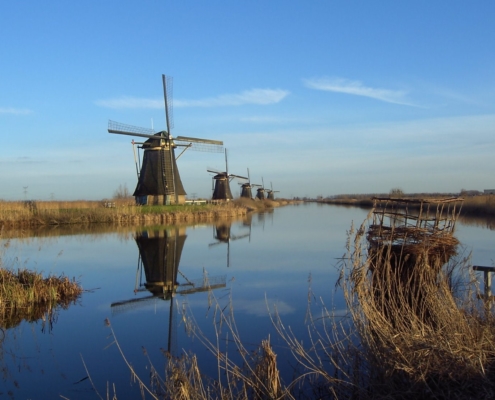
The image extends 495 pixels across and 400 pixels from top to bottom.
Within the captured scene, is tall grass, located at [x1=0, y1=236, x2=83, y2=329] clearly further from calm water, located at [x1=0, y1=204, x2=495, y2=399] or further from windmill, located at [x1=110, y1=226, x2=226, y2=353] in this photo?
windmill, located at [x1=110, y1=226, x2=226, y2=353]

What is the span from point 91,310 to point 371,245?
4.11 m

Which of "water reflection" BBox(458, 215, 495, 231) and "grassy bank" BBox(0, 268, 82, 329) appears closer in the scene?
"grassy bank" BBox(0, 268, 82, 329)

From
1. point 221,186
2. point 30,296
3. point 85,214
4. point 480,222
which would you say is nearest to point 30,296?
point 30,296

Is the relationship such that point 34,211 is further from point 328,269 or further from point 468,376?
point 468,376

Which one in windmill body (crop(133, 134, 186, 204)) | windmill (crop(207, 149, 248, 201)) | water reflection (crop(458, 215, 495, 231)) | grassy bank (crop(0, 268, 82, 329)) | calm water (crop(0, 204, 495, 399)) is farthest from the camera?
windmill (crop(207, 149, 248, 201))

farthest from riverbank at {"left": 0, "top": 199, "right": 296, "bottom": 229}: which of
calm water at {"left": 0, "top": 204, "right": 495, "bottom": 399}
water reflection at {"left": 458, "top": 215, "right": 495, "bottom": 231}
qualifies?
water reflection at {"left": 458, "top": 215, "right": 495, "bottom": 231}

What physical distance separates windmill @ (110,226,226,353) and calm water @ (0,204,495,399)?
0.9 inches

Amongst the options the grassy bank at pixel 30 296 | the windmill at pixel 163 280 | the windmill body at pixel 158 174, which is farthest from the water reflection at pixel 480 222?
the windmill body at pixel 158 174

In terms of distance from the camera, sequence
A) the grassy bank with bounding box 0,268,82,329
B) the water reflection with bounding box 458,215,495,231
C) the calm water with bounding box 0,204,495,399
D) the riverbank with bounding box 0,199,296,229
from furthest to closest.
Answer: the riverbank with bounding box 0,199,296,229, the water reflection with bounding box 458,215,495,231, the grassy bank with bounding box 0,268,82,329, the calm water with bounding box 0,204,495,399

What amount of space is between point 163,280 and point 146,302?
1755mm

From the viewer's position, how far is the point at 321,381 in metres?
4.02

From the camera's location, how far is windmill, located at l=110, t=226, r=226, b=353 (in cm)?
715

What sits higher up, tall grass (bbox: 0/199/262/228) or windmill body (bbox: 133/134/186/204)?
windmill body (bbox: 133/134/186/204)

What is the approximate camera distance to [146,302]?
7512 millimetres
